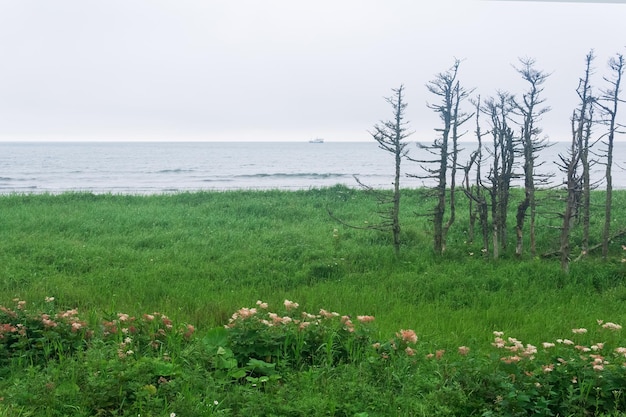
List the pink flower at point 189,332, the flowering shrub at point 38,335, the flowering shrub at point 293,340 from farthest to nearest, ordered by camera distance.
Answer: the pink flower at point 189,332 < the flowering shrub at point 38,335 < the flowering shrub at point 293,340

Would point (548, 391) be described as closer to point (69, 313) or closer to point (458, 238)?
point (69, 313)

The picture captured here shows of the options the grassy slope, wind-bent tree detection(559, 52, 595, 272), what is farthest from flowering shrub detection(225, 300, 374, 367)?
wind-bent tree detection(559, 52, 595, 272)

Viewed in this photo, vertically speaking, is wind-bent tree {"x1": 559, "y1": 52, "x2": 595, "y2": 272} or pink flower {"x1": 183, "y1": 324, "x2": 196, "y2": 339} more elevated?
wind-bent tree {"x1": 559, "y1": 52, "x2": 595, "y2": 272}

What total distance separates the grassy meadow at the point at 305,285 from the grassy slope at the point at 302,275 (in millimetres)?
24

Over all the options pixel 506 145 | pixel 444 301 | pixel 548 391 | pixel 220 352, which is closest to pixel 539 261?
pixel 506 145

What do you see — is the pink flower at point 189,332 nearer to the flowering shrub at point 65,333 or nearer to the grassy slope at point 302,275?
the flowering shrub at point 65,333

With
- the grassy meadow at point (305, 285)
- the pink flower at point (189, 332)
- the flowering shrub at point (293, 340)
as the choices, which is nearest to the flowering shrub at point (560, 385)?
the grassy meadow at point (305, 285)

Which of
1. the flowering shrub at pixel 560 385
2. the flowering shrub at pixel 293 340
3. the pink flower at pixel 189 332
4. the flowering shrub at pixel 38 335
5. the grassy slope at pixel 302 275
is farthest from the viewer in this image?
the grassy slope at pixel 302 275

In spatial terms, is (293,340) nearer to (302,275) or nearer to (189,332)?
(189,332)

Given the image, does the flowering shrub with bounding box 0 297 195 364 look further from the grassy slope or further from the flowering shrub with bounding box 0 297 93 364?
the grassy slope

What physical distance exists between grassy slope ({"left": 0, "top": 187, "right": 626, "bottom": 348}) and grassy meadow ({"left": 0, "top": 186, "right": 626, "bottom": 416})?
2 cm

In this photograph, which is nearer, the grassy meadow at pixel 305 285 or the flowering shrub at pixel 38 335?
the grassy meadow at pixel 305 285

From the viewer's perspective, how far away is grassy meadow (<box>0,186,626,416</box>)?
10.0ft

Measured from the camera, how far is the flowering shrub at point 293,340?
3703mm
